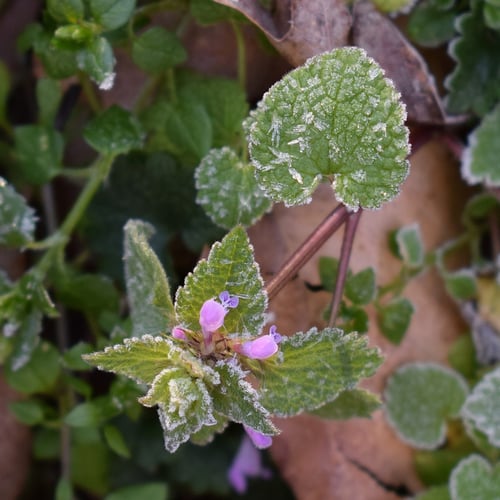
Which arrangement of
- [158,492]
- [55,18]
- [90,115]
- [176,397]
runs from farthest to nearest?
[90,115]
[158,492]
[55,18]
[176,397]

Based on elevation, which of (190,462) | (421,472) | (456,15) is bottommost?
(190,462)

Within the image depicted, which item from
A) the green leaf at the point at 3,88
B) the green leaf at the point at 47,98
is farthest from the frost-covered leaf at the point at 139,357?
the green leaf at the point at 3,88

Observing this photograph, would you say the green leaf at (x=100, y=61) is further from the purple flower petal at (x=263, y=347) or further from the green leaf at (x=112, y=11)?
the purple flower petal at (x=263, y=347)

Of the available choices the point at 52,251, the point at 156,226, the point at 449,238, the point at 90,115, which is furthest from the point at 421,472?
the point at 90,115

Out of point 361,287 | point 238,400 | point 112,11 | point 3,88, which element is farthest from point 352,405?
point 3,88

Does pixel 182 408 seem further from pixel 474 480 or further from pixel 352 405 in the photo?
pixel 474 480

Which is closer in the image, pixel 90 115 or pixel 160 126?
pixel 160 126

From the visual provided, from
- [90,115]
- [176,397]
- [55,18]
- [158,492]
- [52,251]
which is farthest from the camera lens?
[90,115]

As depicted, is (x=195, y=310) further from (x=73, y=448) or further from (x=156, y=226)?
(x=73, y=448)
